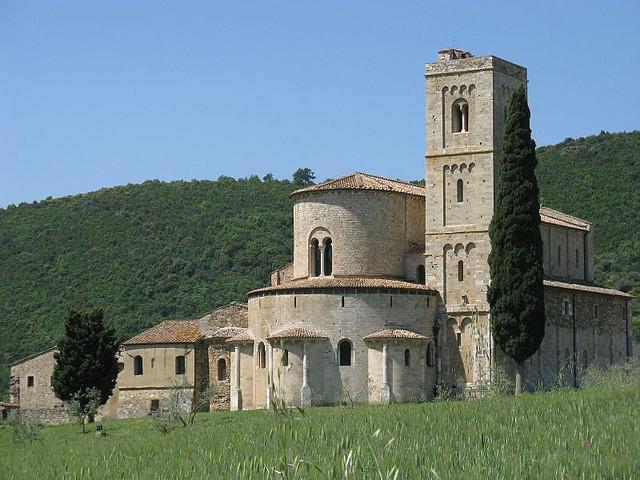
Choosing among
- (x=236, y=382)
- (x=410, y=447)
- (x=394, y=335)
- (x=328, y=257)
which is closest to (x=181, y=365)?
(x=236, y=382)

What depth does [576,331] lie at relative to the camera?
55594 mm

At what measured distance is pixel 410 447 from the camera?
23031 millimetres

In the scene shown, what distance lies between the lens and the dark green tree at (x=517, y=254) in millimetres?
47969

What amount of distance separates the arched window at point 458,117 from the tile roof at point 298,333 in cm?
977

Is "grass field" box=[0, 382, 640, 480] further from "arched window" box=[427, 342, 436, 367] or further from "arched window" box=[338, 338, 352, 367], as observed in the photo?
"arched window" box=[427, 342, 436, 367]

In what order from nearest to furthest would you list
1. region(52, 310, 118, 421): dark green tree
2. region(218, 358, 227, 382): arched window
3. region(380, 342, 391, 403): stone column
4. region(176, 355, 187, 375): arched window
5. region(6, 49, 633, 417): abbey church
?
region(380, 342, 391, 403): stone column, region(6, 49, 633, 417): abbey church, region(52, 310, 118, 421): dark green tree, region(218, 358, 227, 382): arched window, region(176, 355, 187, 375): arched window

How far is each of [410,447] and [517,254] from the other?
84.0 feet

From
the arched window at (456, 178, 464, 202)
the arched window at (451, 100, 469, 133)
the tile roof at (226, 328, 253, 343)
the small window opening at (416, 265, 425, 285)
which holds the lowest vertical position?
the tile roof at (226, 328, 253, 343)

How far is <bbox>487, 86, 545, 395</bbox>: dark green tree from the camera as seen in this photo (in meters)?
48.0

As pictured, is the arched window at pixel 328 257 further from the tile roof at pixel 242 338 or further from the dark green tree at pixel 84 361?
the dark green tree at pixel 84 361

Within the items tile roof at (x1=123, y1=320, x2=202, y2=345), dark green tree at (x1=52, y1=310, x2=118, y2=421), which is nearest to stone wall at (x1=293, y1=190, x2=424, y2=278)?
tile roof at (x1=123, y1=320, x2=202, y2=345)

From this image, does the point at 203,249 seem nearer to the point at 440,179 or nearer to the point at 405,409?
the point at 440,179

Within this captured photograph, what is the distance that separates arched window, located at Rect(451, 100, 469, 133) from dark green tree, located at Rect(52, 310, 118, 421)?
15.7 metres

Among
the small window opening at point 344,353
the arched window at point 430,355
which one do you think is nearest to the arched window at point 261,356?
the small window opening at point 344,353
